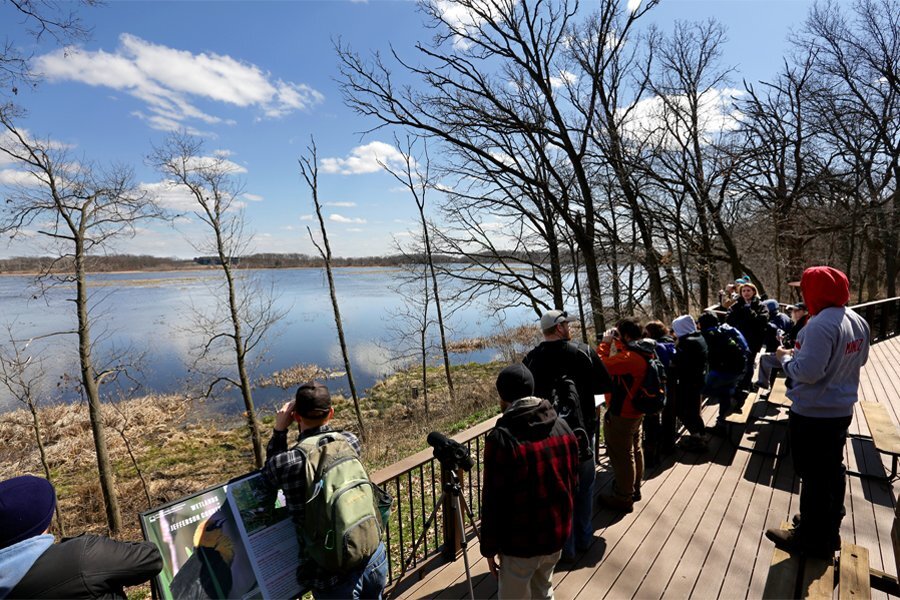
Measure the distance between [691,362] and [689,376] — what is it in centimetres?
16

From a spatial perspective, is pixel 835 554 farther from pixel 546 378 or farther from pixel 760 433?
pixel 760 433

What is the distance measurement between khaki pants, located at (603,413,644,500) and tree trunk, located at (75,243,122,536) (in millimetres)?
12765

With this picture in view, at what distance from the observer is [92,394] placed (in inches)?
436

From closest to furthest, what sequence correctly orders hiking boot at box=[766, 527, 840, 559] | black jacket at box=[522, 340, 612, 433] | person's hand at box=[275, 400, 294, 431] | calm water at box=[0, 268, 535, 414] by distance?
person's hand at box=[275, 400, 294, 431]
hiking boot at box=[766, 527, 840, 559]
black jacket at box=[522, 340, 612, 433]
calm water at box=[0, 268, 535, 414]

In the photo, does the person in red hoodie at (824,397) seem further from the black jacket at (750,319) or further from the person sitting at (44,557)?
the person sitting at (44,557)

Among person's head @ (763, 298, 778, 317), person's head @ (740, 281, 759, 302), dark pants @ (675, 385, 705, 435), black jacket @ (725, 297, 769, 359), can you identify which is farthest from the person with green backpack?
person's head @ (763, 298, 778, 317)

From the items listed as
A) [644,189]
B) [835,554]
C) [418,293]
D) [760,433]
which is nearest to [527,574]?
[835,554]

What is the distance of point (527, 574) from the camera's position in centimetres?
222

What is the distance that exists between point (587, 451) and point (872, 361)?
29.4ft

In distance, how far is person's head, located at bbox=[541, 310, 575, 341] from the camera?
3.06m

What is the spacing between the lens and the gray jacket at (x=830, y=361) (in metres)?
2.63

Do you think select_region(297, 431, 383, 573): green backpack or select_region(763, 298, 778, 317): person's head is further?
select_region(763, 298, 778, 317): person's head

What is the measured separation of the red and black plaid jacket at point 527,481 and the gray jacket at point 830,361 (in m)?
1.74

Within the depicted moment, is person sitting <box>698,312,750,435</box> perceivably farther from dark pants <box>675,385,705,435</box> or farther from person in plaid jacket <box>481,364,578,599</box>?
person in plaid jacket <box>481,364,578,599</box>
